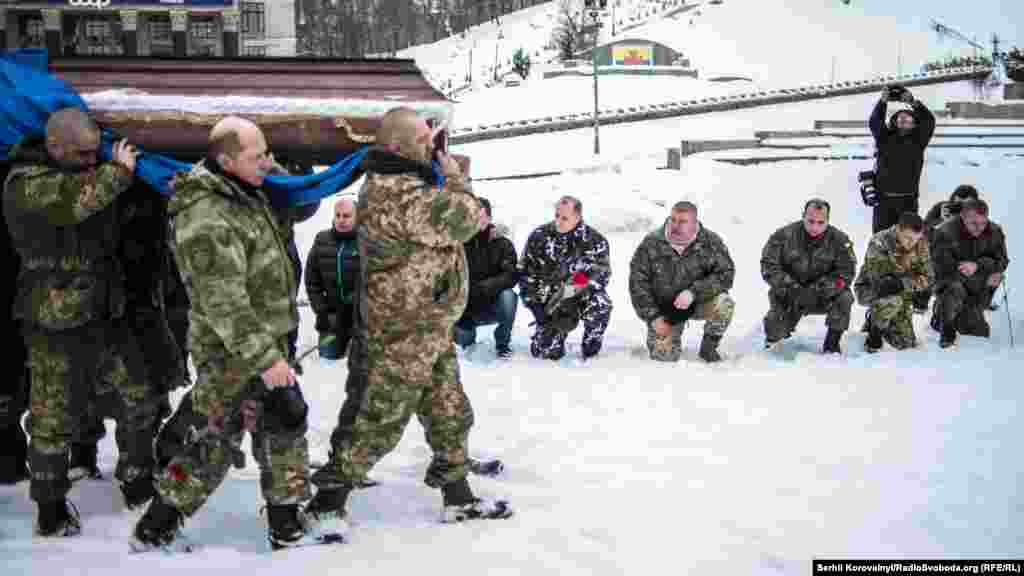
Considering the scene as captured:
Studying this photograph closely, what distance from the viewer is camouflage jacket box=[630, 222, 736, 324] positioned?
25.3 ft

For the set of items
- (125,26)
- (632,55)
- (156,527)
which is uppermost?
(125,26)

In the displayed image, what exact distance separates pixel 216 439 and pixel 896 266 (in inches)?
237

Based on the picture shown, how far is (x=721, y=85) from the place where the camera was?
42094 millimetres

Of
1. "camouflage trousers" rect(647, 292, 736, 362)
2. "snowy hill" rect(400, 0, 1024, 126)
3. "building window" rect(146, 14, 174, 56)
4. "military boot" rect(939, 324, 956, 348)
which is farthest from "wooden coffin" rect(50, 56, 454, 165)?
"building window" rect(146, 14, 174, 56)

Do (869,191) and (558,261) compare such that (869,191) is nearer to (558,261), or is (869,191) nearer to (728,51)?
(558,261)

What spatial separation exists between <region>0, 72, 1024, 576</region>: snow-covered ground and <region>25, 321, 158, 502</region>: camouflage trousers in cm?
31

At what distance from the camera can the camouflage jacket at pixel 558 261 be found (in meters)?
7.88

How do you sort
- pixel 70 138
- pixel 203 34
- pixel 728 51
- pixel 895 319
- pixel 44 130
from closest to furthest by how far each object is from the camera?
pixel 70 138 → pixel 44 130 → pixel 895 319 → pixel 203 34 → pixel 728 51

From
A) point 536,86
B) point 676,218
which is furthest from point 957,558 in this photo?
point 536,86

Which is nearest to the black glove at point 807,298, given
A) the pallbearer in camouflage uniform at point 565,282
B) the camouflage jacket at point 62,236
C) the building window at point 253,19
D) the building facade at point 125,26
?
the pallbearer in camouflage uniform at point 565,282

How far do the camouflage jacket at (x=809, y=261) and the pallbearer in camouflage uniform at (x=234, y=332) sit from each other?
197 inches

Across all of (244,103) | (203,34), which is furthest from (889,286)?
(203,34)

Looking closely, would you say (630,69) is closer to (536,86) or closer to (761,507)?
(536,86)

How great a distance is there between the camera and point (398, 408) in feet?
13.4
